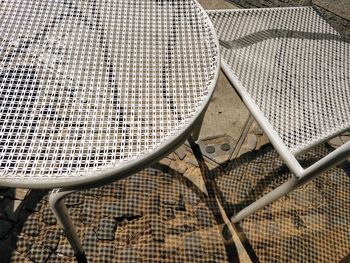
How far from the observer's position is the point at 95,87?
4.71 feet

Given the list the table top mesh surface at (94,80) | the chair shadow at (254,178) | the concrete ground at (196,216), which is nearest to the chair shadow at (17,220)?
Answer: the concrete ground at (196,216)

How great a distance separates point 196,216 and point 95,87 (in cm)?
124

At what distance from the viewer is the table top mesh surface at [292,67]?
1.74 metres

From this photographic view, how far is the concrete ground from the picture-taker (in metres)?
2.09

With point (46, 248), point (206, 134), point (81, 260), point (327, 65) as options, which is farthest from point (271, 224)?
point (46, 248)

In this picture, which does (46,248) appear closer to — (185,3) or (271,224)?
(271,224)

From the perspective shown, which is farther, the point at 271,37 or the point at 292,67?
the point at 271,37

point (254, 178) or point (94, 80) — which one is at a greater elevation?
point (94, 80)

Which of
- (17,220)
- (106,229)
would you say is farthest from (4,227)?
(106,229)

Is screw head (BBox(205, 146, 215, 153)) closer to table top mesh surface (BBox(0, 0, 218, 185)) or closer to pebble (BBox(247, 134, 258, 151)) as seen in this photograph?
pebble (BBox(247, 134, 258, 151))

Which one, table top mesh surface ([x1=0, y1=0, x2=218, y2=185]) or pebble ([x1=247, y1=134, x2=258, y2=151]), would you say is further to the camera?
pebble ([x1=247, y1=134, x2=258, y2=151])

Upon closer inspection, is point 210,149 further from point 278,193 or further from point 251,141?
point 278,193

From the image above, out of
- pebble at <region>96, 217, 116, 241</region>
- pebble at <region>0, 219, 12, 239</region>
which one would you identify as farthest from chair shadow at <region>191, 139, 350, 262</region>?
pebble at <region>0, 219, 12, 239</region>

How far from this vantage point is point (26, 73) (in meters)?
1.45
